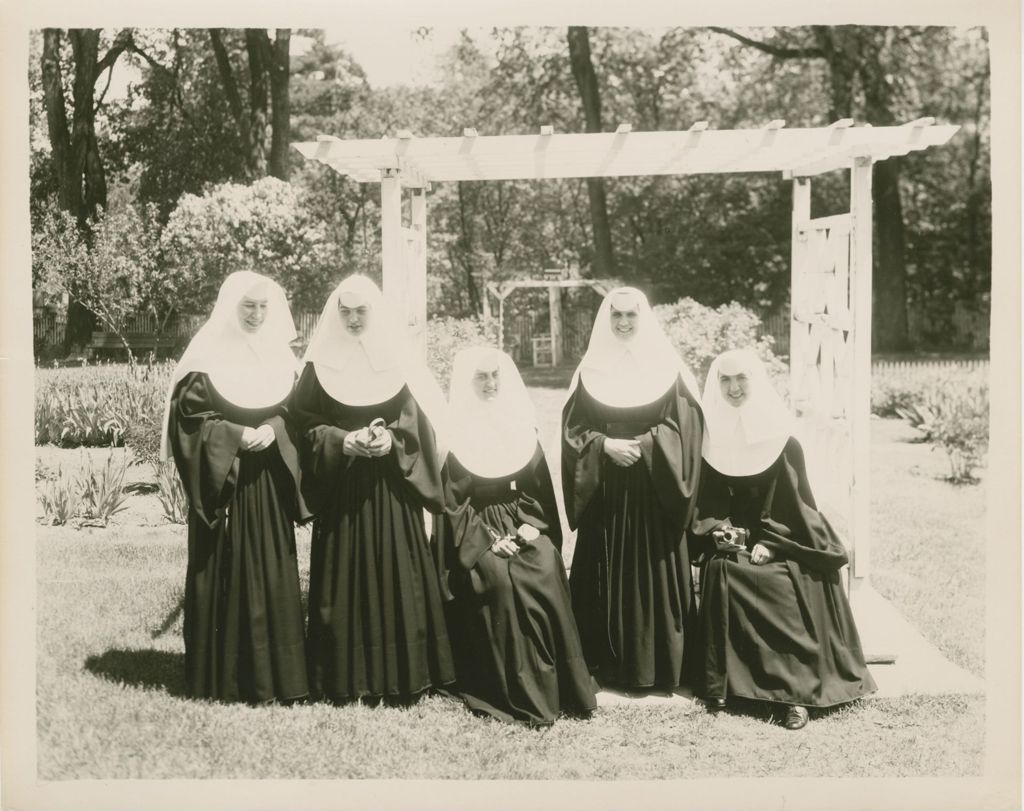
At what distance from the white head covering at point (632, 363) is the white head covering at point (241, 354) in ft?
4.55

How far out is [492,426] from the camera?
4.68m

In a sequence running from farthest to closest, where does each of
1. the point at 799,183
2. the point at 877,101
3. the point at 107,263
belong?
1. the point at 877,101
2. the point at 107,263
3. the point at 799,183

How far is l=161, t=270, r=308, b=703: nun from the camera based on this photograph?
4.56 metres

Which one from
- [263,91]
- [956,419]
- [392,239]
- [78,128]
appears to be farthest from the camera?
[263,91]

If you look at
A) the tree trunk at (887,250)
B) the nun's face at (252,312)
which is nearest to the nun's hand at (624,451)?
the nun's face at (252,312)

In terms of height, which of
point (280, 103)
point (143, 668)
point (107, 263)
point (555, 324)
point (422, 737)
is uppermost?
point (280, 103)

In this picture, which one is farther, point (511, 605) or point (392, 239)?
point (392, 239)

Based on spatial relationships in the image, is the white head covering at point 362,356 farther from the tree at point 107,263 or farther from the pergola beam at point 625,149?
the tree at point 107,263

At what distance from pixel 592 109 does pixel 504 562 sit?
1428cm

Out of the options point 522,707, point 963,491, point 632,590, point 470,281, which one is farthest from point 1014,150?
point 470,281

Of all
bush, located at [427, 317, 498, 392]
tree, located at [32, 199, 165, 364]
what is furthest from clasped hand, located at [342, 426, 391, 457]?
bush, located at [427, 317, 498, 392]

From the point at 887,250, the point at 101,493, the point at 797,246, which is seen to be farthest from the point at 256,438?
the point at 887,250

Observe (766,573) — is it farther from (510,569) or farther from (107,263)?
(107,263)

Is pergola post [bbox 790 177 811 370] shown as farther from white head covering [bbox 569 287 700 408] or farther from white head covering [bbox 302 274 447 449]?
white head covering [bbox 302 274 447 449]
